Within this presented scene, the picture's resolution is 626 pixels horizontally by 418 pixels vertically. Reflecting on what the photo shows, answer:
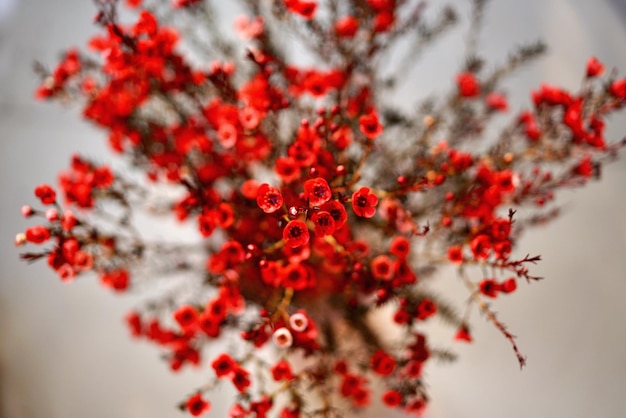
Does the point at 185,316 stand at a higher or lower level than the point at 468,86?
lower

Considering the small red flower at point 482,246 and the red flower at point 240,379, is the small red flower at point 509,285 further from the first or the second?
the red flower at point 240,379

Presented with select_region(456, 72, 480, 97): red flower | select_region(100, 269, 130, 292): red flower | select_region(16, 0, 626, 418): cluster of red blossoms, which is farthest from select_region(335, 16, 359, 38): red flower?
select_region(100, 269, 130, 292): red flower

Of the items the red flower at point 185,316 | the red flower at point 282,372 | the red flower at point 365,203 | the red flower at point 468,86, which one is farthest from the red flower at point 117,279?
the red flower at point 468,86

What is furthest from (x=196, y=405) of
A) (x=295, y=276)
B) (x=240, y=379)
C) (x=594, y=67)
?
(x=594, y=67)

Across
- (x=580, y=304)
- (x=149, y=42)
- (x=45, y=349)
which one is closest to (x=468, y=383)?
(x=580, y=304)

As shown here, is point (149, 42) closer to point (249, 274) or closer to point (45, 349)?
point (249, 274)

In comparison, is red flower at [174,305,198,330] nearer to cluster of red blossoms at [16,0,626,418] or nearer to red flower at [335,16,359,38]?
cluster of red blossoms at [16,0,626,418]

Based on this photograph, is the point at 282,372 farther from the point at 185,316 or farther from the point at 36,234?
the point at 36,234
